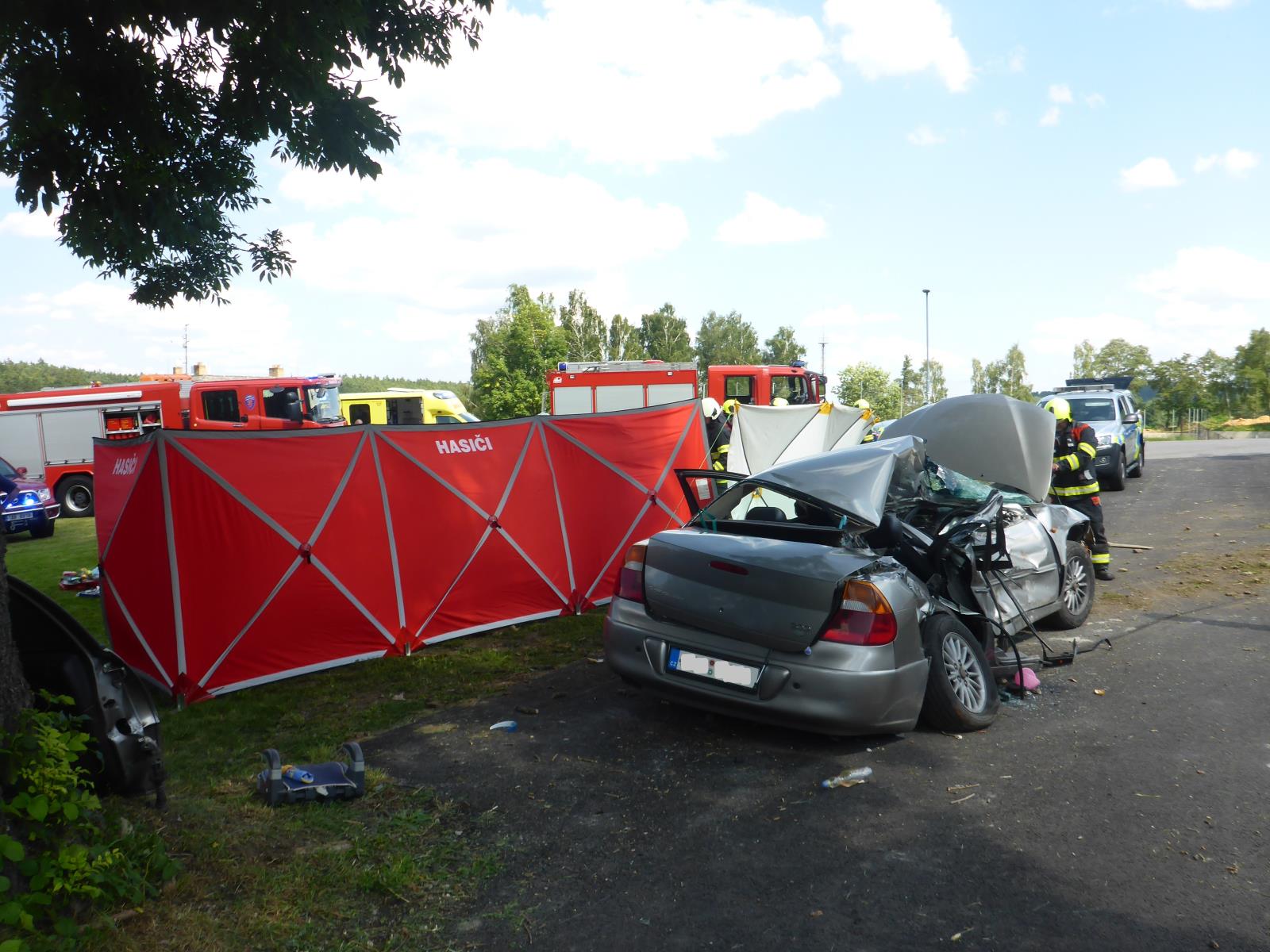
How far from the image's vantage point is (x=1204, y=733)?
5023 millimetres

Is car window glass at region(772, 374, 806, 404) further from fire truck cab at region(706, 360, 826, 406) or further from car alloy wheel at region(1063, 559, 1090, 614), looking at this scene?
car alloy wheel at region(1063, 559, 1090, 614)

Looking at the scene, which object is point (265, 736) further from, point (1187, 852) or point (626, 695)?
point (1187, 852)

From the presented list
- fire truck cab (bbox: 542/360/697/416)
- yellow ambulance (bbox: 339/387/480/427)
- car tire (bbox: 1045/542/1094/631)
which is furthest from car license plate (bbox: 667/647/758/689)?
yellow ambulance (bbox: 339/387/480/427)

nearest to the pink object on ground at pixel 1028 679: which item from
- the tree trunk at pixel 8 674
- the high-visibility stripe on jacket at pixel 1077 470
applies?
the high-visibility stripe on jacket at pixel 1077 470

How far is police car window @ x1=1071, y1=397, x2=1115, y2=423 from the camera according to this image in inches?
691

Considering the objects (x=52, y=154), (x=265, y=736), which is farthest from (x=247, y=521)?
(x=52, y=154)

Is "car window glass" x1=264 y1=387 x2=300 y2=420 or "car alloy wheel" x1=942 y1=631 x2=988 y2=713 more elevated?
"car window glass" x1=264 y1=387 x2=300 y2=420

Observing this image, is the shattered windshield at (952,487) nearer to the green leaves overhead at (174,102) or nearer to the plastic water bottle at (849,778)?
the plastic water bottle at (849,778)

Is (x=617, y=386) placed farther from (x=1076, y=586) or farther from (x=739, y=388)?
(x=1076, y=586)

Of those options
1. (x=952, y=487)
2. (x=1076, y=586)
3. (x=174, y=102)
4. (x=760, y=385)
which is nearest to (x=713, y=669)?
(x=952, y=487)

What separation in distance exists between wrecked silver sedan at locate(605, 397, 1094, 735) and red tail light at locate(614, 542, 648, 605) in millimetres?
11

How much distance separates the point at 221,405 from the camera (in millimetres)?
23219

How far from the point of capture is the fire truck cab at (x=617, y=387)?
20906 millimetres

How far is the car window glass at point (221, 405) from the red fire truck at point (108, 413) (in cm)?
2
